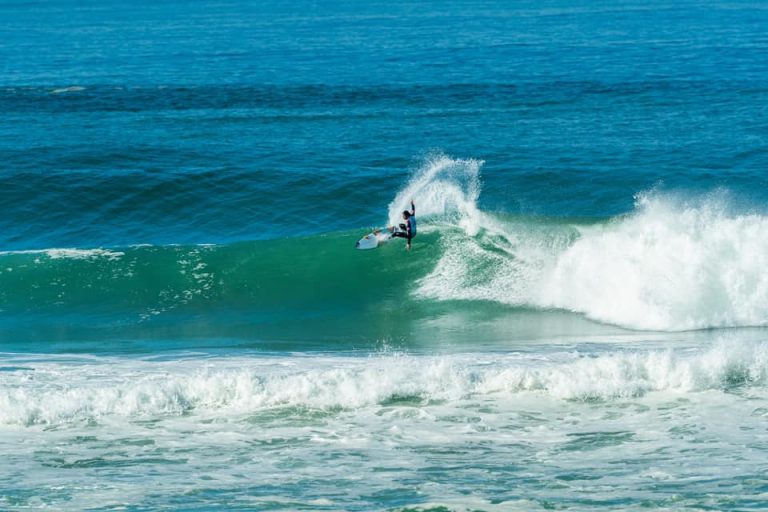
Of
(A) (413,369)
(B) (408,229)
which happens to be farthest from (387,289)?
(A) (413,369)

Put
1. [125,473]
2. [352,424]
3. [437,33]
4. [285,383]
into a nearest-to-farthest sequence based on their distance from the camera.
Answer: [125,473]
[352,424]
[285,383]
[437,33]

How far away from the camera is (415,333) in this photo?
23062mm

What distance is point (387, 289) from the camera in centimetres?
2638

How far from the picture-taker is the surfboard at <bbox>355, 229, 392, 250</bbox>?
88.7 feet

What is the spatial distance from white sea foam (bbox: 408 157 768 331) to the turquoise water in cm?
8

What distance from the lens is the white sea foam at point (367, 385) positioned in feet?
58.9

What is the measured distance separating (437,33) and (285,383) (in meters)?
59.5

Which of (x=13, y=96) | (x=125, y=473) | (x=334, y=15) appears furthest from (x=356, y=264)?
(x=334, y=15)

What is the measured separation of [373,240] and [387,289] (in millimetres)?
1546

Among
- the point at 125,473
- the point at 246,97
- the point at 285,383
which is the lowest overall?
the point at 125,473

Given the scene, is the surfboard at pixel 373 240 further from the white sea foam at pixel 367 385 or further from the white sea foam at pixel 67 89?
the white sea foam at pixel 67 89

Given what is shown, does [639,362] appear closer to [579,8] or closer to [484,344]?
[484,344]

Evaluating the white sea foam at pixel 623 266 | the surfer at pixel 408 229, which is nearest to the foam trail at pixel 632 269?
the white sea foam at pixel 623 266

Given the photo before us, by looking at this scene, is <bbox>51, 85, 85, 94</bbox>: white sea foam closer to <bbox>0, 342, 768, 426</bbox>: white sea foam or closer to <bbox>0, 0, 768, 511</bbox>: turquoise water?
<bbox>0, 0, 768, 511</bbox>: turquoise water
